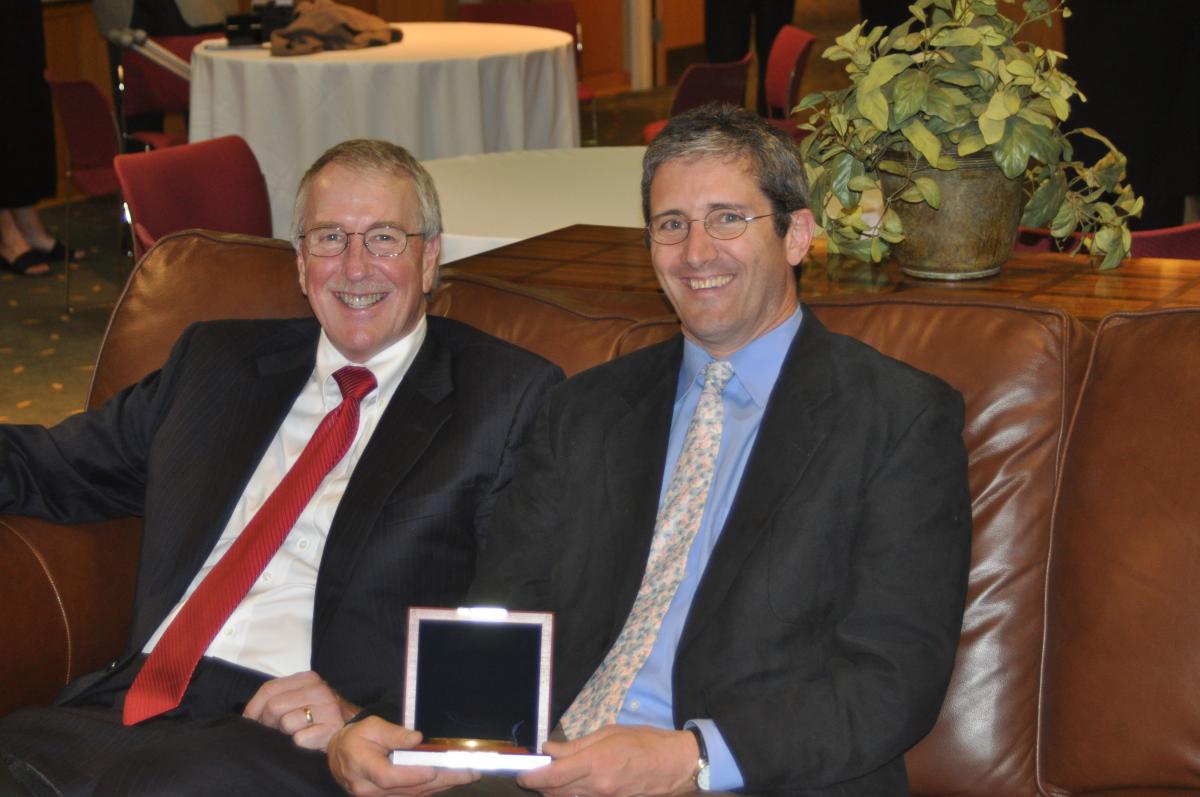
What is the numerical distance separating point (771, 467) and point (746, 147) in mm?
420

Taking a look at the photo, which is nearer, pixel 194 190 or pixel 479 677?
pixel 479 677

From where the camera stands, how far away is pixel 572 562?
Answer: 1947 millimetres

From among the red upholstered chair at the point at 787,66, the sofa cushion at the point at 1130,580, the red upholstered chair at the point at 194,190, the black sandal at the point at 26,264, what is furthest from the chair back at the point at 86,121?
the sofa cushion at the point at 1130,580

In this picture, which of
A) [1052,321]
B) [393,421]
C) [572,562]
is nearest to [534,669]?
[572,562]

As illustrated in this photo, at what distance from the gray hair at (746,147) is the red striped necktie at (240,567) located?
63cm

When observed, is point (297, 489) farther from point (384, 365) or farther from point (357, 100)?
point (357, 100)

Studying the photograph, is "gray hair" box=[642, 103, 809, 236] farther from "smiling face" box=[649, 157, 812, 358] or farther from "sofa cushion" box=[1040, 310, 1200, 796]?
"sofa cushion" box=[1040, 310, 1200, 796]

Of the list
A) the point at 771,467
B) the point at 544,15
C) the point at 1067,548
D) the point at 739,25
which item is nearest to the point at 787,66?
the point at 544,15

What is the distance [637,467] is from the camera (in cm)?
193

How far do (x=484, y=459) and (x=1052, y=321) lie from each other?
82 centimetres

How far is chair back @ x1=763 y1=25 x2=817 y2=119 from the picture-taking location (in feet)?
19.5

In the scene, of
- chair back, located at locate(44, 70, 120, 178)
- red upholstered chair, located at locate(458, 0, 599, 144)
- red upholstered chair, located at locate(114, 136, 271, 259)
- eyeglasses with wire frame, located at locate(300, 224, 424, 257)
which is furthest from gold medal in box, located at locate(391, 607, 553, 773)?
red upholstered chair, located at locate(458, 0, 599, 144)

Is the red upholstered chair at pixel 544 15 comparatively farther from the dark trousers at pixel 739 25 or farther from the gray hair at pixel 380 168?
the gray hair at pixel 380 168

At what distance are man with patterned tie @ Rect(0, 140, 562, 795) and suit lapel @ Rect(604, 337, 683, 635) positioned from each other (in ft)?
0.74
